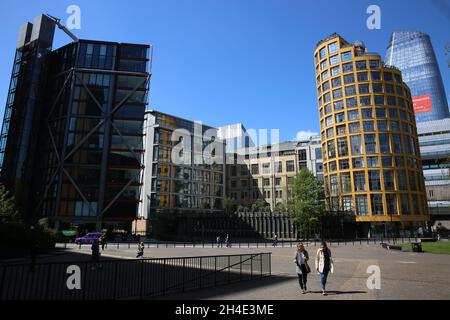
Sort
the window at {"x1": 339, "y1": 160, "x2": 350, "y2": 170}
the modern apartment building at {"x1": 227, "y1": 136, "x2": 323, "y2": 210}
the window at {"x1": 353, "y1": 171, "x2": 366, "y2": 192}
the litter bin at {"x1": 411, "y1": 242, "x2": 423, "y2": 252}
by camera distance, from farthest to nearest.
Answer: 1. the modern apartment building at {"x1": 227, "y1": 136, "x2": 323, "y2": 210}
2. the window at {"x1": 339, "y1": 160, "x2": 350, "y2": 170}
3. the window at {"x1": 353, "y1": 171, "x2": 366, "y2": 192}
4. the litter bin at {"x1": 411, "y1": 242, "x2": 423, "y2": 252}

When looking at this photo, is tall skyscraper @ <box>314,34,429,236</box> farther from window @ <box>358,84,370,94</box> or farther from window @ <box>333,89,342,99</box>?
window @ <box>333,89,342,99</box>

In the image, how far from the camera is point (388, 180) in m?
65.1

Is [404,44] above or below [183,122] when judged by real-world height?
above

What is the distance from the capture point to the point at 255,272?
15.8 metres

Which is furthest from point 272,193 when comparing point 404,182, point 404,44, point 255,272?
point 404,44

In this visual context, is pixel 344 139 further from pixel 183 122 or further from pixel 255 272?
pixel 255 272

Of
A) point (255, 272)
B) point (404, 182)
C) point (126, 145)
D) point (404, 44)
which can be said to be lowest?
point (255, 272)

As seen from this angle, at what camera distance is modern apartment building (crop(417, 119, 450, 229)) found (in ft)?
293

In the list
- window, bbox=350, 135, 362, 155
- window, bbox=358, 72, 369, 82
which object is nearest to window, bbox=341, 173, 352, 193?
window, bbox=350, 135, 362, 155

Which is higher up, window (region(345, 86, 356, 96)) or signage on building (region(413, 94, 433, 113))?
signage on building (region(413, 94, 433, 113))

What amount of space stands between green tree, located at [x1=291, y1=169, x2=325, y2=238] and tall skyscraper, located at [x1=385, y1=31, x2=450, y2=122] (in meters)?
153

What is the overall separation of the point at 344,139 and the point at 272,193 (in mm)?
32021

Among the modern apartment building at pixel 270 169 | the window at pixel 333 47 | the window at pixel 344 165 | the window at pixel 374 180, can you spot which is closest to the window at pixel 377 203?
the window at pixel 374 180
